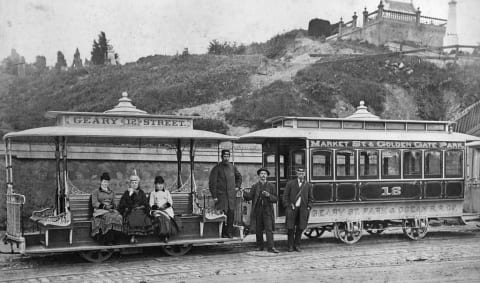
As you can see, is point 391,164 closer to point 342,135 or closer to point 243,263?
point 342,135

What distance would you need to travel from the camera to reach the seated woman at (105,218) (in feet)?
32.6

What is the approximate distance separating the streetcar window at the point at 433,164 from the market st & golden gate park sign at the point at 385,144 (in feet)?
0.55

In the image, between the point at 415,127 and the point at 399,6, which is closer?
the point at 415,127

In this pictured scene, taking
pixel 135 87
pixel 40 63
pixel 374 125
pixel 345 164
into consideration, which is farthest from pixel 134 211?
pixel 40 63

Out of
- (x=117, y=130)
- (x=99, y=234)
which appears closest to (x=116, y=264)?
(x=99, y=234)

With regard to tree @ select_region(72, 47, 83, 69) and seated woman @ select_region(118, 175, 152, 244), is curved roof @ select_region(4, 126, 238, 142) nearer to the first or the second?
seated woman @ select_region(118, 175, 152, 244)

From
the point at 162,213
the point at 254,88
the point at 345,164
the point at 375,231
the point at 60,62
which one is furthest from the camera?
the point at 60,62

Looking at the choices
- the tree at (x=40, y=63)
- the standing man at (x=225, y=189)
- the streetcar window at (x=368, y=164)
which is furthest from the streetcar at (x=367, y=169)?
the tree at (x=40, y=63)

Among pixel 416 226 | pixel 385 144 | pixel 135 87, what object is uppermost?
pixel 135 87

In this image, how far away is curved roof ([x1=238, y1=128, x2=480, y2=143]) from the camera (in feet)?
40.6

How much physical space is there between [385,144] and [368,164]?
66 cm

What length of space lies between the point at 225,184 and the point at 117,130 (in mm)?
2524

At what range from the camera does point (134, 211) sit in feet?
33.6

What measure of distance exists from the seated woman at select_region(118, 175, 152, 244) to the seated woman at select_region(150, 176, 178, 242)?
0.65 ft
